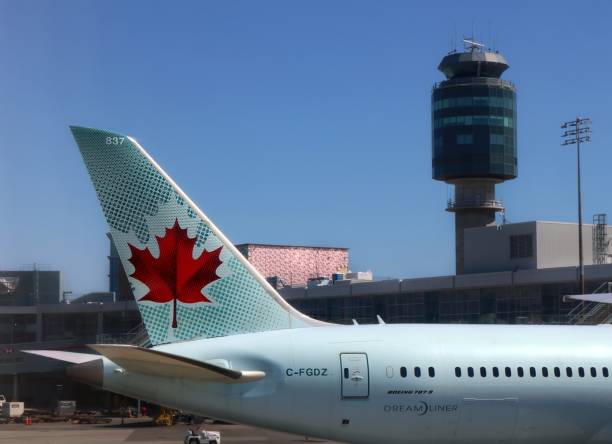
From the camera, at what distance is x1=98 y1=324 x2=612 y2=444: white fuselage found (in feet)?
85.1

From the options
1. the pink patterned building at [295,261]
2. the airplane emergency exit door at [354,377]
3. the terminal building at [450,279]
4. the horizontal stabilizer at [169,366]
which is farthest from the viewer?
the pink patterned building at [295,261]

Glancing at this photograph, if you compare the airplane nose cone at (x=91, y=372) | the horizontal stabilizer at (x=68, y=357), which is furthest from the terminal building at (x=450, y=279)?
the airplane nose cone at (x=91, y=372)

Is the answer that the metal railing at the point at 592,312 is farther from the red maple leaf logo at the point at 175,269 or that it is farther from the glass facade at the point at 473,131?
the glass facade at the point at 473,131

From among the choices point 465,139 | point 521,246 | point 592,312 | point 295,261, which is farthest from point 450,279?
point 465,139

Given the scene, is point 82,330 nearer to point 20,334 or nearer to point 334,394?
point 20,334

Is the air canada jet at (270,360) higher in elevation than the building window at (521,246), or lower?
lower

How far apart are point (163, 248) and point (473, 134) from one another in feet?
381

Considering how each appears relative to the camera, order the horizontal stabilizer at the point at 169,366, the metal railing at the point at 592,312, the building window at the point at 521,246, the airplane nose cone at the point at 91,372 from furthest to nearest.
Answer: the building window at the point at 521,246 → the metal railing at the point at 592,312 → the airplane nose cone at the point at 91,372 → the horizontal stabilizer at the point at 169,366

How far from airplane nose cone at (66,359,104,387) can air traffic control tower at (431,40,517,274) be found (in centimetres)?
11390

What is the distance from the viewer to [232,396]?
25.8 metres

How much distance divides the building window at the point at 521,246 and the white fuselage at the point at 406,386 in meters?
58.1

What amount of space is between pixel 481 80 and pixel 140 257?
11856 cm

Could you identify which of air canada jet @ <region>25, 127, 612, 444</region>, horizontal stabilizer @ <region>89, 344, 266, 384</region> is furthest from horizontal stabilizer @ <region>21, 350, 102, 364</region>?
horizontal stabilizer @ <region>89, 344, 266, 384</region>

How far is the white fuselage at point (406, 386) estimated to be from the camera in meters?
26.0
